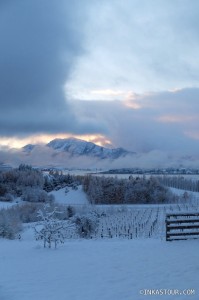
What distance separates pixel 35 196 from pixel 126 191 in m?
25.5

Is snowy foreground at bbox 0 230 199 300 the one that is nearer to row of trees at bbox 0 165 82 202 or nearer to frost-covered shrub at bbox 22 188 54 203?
frost-covered shrub at bbox 22 188 54 203

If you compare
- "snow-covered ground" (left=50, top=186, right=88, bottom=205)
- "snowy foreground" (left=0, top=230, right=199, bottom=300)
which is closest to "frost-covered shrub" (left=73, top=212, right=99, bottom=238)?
"snowy foreground" (left=0, top=230, right=199, bottom=300)

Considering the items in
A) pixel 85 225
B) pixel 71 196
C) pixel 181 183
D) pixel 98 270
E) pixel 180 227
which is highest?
pixel 180 227

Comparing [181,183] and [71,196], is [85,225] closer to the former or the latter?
[71,196]

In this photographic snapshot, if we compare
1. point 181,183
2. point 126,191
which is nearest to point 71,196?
point 126,191

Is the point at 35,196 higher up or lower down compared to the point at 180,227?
lower down

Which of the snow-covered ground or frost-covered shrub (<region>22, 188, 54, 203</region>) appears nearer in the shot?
frost-covered shrub (<region>22, 188, 54, 203</region>)

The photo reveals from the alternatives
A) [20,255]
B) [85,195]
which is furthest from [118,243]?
[85,195]

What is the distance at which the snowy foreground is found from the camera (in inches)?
401

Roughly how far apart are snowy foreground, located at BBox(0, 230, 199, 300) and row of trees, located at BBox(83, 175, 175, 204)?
8384cm

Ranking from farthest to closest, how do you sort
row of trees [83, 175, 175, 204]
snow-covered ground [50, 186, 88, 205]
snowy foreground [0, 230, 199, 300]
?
snow-covered ground [50, 186, 88, 205] < row of trees [83, 175, 175, 204] < snowy foreground [0, 230, 199, 300]

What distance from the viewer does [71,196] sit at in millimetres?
112312

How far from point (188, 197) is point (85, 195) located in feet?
97.2

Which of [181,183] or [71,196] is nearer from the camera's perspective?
[71,196]
